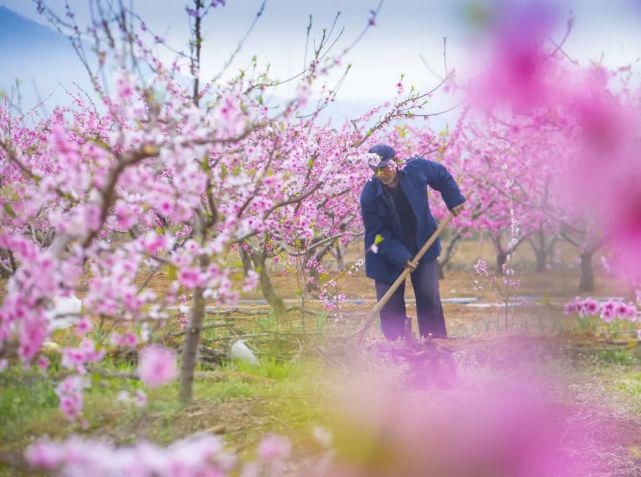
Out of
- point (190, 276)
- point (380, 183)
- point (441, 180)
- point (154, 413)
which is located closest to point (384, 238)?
point (380, 183)

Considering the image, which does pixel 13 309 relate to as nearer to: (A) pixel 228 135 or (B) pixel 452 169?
(A) pixel 228 135

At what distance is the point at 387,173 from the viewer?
19.4 ft

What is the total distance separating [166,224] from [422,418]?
4.48 meters

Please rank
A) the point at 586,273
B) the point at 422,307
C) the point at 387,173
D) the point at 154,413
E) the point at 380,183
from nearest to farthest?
the point at 154,413 → the point at 387,173 → the point at 380,183 → the point at 422,307 → the point at 586,273

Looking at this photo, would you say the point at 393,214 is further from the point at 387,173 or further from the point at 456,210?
the point at 456,210

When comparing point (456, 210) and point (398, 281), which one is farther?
point (456, 210)

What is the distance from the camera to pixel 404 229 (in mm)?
6211

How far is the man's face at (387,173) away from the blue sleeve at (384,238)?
228mm

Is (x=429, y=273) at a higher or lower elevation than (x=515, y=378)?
higher

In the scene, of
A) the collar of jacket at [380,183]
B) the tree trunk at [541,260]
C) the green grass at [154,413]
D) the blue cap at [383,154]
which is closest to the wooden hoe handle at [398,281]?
the collar of jacket at [380,183]

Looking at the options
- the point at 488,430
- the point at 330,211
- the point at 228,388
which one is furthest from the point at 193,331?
the point at 330,211

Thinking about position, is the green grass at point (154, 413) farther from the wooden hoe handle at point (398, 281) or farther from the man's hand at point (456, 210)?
the man's hand at point (456, 210)

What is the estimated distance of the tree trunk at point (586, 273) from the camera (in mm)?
11875

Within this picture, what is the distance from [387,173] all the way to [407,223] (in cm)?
54
